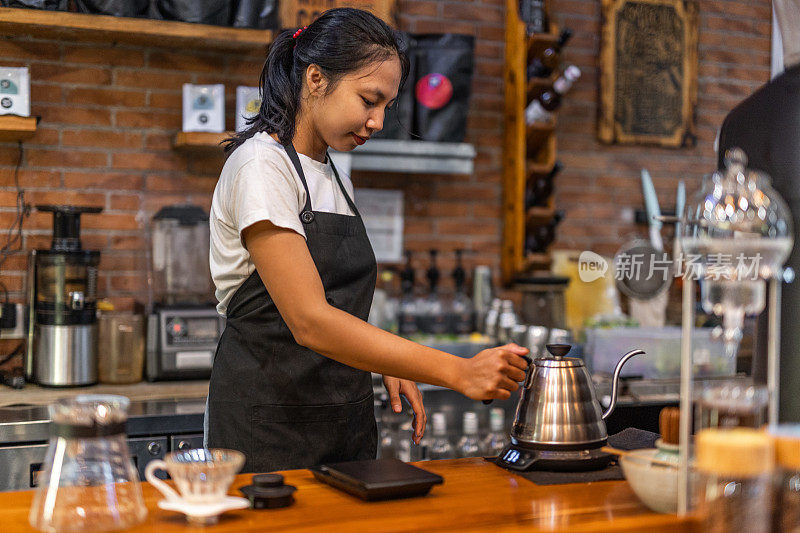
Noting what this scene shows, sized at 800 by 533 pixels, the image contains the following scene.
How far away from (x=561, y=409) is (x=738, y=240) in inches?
21.2

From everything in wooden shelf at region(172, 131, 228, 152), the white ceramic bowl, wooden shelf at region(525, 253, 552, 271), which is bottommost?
the white ceramic bowl

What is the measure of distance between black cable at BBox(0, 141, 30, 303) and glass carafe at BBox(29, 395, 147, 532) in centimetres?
215

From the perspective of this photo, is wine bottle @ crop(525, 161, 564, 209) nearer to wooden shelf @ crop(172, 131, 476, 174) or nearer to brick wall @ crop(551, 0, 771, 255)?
brick wall @ crop(551, 0, 771, 255)

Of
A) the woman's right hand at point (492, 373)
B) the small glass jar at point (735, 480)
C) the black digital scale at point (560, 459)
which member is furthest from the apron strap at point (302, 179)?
the small glass jar at point (735, 480)

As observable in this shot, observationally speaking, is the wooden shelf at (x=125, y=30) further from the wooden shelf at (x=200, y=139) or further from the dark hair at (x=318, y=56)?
the dark hair at (x=318, y=56)

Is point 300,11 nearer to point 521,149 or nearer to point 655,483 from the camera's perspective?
point 521,149

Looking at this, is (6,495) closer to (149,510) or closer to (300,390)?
(149,510)

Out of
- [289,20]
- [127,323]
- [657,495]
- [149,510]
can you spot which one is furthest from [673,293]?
[149,510]

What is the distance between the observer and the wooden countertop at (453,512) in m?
1.15

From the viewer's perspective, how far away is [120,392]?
9.04ft

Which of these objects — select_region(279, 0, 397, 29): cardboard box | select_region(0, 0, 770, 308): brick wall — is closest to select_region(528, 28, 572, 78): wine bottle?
select_region(0, 0, 770, 308): brick wall

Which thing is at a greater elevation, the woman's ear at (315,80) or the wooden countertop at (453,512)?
the woman's ear at (315,80)

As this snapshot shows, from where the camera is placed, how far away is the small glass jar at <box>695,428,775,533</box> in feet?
3.09

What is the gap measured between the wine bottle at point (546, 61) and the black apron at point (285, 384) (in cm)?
208
